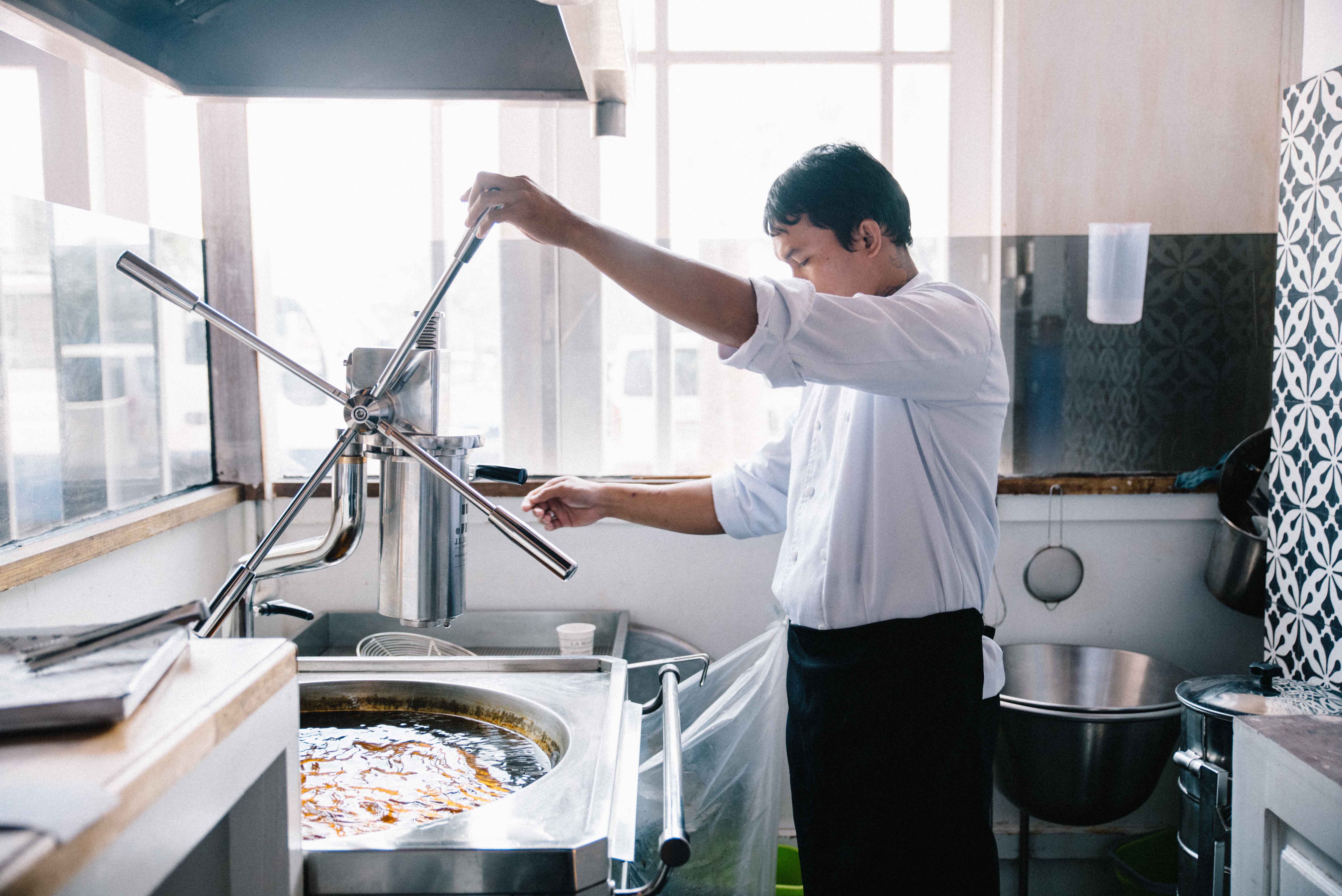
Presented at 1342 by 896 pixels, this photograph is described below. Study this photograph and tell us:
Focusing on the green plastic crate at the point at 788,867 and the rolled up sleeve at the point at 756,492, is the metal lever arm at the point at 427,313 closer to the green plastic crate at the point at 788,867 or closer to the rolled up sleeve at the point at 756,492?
the rolled up sleeve at the point at 756,492

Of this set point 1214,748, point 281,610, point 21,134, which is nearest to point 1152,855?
point 1214,748

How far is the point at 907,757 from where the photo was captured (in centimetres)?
136

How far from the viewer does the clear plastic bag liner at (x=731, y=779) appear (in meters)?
1.57

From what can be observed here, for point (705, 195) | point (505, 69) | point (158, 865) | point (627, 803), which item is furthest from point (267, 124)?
point (158, 865)

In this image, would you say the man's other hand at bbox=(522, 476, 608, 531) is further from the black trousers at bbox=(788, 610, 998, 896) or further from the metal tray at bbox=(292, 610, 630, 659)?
the metal tray at bbox=(292, 610, 630, 659)

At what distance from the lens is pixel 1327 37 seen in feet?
6.67

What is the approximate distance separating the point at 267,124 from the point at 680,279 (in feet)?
5.56

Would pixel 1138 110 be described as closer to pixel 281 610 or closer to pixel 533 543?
pixel 533 543

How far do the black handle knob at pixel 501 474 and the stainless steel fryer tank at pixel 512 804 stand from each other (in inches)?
11.9

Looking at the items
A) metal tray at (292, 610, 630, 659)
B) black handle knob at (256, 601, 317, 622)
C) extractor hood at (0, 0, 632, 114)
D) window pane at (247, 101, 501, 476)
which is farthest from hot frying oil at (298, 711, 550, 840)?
window pane at (247, 101, 501, 476)

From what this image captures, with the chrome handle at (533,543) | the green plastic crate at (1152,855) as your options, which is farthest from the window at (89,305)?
the green plastic crate at (1152,855)

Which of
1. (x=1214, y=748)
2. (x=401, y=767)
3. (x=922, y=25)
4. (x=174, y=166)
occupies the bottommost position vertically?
(x=1214, y=748)

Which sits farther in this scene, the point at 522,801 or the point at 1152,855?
the point at 1152,855

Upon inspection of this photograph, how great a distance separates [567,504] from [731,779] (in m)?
0.58
